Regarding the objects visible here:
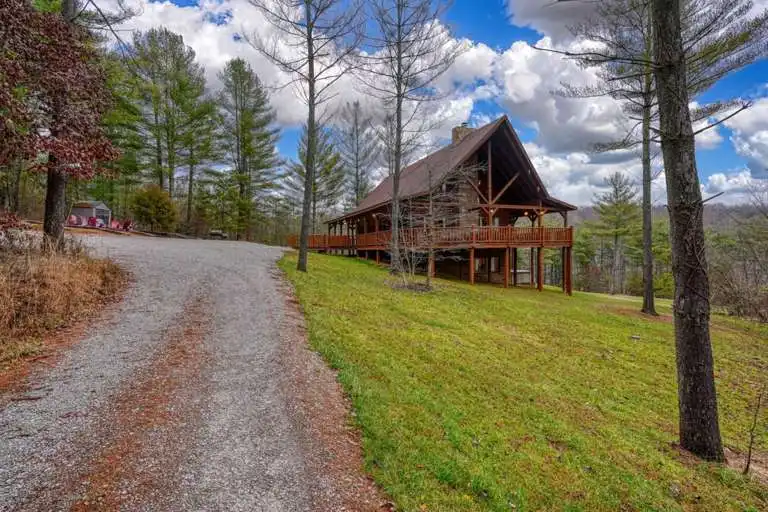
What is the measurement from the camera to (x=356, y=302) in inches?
334

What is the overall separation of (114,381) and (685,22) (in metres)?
15.9

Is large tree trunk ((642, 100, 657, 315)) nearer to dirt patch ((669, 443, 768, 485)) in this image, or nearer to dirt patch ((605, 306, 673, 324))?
dirt patch ((605, 306, 673, 324))

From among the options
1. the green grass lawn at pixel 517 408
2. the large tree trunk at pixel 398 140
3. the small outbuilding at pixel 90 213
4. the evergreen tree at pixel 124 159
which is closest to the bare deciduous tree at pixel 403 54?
the large tree trunk at pixel 398 140

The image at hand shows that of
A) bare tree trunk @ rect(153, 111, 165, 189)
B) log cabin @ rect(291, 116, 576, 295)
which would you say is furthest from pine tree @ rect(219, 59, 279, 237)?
log cabin @ rect(291, 116, 576, 295)

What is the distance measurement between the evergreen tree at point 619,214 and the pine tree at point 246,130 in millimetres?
28988

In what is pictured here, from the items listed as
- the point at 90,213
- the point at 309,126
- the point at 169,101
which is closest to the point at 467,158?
the point at 309,126

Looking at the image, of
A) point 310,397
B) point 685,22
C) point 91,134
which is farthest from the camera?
point 685,22

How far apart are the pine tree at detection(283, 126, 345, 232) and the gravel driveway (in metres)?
25.3

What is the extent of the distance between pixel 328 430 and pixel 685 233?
4.17 m

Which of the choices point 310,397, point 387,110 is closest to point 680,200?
point 310,397

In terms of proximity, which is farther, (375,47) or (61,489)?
(375,47)

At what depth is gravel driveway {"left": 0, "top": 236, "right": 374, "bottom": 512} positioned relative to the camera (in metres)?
2.46

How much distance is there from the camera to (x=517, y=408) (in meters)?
4.58

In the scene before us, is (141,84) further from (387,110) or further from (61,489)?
(61,489)
